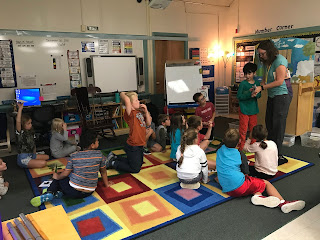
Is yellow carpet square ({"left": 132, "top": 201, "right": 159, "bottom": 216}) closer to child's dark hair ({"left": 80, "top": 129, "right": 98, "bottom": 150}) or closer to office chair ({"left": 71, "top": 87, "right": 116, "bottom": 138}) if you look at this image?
child's dark hair ({"left": 80, "top": 129, "right": 98, "bottom": 150})

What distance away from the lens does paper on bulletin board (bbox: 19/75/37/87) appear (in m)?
5.09

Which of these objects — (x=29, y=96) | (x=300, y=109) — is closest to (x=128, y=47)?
(x=29, y=96)

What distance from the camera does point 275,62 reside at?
3.44 metres

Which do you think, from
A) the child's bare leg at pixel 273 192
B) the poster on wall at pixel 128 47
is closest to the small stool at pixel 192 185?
the child's bare leg at pixel 273 192

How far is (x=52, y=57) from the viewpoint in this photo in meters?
5.33

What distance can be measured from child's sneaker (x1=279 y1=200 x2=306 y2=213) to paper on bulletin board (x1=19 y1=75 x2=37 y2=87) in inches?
184

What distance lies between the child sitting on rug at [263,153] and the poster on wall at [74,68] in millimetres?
3887

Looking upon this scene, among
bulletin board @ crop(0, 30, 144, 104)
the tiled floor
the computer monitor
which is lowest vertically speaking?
the tiled floor

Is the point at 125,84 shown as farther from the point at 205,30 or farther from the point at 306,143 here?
the point at 306,143

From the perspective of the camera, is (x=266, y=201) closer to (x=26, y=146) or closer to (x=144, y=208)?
(x=144, y=208)

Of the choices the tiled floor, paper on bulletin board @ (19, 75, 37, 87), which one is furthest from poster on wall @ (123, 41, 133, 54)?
the tiled floor

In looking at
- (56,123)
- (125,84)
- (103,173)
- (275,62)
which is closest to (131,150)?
(103,173)

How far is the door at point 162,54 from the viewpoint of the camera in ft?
21.9

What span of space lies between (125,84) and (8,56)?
2.34 metres
